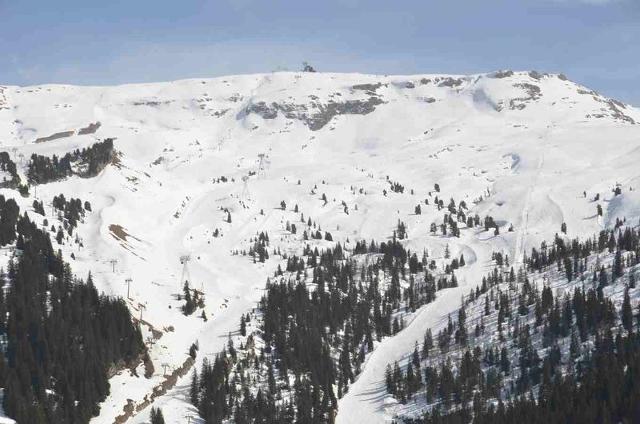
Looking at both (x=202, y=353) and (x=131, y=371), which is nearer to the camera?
(x=131, y=371)

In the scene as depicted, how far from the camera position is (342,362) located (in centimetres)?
18375

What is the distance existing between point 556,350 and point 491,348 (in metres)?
17.0

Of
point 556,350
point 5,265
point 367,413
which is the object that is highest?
point 5,265

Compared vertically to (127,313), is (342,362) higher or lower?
lower

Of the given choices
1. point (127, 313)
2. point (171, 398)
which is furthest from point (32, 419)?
point (127, 313)

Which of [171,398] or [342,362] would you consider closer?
[171,398]

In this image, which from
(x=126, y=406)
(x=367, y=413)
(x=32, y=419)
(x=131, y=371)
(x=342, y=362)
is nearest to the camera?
(x=32, y=419)

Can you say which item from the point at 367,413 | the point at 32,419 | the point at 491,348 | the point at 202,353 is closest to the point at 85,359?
the point at 32,419

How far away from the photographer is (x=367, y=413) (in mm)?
165625

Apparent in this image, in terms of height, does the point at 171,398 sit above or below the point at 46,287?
below

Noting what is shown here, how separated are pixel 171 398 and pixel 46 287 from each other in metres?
38.0

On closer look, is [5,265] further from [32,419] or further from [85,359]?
[32,419]

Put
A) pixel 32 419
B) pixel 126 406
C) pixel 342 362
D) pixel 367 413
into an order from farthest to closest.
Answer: pixel 342 362 → pixel 367 413 → pixel 126 406 → pixel 32 419

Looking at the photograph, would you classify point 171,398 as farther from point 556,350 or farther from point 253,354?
point 556,350
